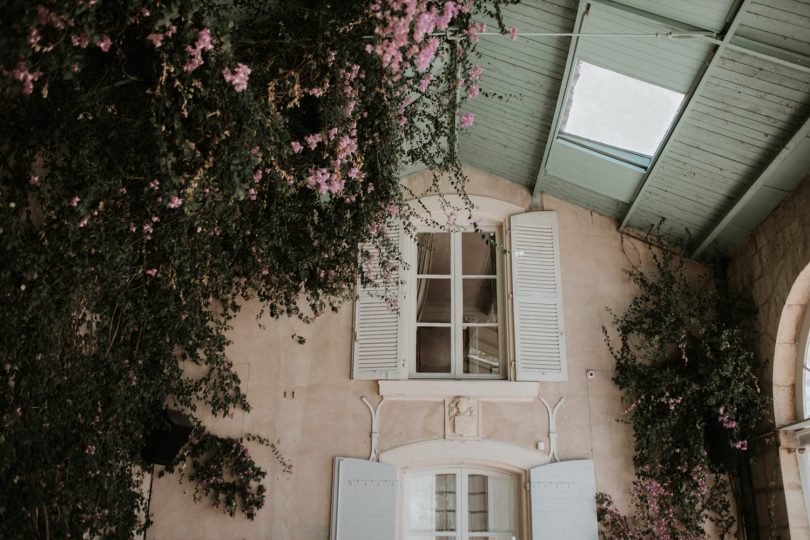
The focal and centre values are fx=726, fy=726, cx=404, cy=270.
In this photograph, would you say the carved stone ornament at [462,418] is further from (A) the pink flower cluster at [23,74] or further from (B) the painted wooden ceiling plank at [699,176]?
(A) the pink flower cluster at [23,74]

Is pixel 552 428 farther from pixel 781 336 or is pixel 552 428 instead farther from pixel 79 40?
pixel 79 40

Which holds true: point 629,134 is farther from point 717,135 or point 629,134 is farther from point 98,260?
point 98,260

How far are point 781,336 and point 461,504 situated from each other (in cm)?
263

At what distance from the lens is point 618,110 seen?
16.8ft

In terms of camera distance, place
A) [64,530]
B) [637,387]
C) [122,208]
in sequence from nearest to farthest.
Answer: [122,208], [64,530], [637,387]

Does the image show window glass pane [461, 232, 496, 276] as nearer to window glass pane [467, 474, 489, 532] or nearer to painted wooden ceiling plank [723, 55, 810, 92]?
window glass pane [467, 474, 489, 532]

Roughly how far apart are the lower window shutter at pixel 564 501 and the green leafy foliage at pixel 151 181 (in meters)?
2.17

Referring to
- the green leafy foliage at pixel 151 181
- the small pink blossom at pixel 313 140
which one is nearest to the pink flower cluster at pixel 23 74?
the green leafy foliage at pixel 151 181

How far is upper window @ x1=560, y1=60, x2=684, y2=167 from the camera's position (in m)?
4.79

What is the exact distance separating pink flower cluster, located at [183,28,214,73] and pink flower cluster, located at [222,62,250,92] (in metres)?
0.12

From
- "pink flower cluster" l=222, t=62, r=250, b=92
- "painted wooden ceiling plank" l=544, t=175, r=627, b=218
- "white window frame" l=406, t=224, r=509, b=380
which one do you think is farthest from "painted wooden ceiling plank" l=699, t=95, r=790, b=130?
"pink flower cluster" l=222, t=62, r=250, b=92

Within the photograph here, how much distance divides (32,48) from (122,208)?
1004 millimetres

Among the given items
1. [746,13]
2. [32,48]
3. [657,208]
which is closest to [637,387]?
[657,208]

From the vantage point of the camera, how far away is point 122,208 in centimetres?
366
